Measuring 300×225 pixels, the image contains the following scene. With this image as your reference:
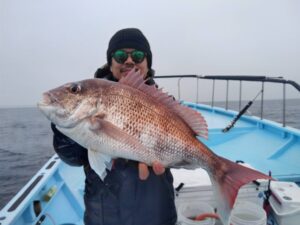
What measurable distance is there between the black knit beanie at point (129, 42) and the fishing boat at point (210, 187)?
1.66 metres

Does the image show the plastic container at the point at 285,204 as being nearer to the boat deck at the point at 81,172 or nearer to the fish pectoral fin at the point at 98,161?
the boat deck at the point at 81,172

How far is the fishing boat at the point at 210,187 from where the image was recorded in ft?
10.4

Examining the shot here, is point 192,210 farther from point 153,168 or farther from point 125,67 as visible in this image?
point 125,67

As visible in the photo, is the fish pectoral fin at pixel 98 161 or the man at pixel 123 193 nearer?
the fish pectoral fin at pixel 98 161

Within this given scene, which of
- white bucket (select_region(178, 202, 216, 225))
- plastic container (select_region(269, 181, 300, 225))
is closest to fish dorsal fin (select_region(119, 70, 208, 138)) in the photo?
white bucket (select_region(178, 202, 216, 225))

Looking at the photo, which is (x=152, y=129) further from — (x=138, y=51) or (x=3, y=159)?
(x=3, y=159)

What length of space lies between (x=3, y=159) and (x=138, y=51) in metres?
19.5

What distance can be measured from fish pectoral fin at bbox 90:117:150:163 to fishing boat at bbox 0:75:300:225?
53.2 inches

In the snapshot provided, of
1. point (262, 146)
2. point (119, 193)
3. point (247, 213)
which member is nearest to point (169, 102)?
point (119, 193)

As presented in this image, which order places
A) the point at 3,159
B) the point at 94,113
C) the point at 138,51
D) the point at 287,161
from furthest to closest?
the point at 3,159 < the point at 287,161 < the point at 138,51 < the point at 94,113

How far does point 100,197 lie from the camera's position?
222cm

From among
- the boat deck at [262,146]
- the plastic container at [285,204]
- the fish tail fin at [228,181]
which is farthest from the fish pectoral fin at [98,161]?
the boat deck at [262,146]

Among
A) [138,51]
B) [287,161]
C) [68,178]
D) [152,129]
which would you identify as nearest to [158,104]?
[152,129]

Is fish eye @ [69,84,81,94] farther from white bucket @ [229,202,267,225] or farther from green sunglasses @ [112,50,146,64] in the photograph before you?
white bucket @ [229,202,267,225]
